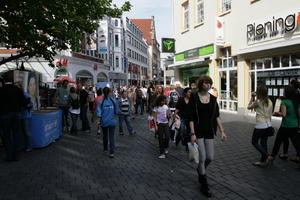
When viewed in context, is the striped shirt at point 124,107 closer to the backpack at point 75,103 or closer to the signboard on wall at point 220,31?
the backpack at point 75,103

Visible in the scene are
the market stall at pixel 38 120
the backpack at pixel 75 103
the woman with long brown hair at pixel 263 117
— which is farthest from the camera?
the backpack at pixel 75 103

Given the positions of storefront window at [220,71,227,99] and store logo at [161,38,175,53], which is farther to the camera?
store logo at [161,38,175,53]

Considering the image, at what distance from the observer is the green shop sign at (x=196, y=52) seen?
610 inches

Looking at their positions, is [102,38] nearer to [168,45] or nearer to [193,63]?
[168,45]

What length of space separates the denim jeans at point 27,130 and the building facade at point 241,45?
968cm

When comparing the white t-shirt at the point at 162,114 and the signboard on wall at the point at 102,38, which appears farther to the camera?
the signboard on wall at the point at 102,38

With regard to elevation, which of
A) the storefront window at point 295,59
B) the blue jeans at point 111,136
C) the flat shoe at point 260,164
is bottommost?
the flat shoe at point 260,164

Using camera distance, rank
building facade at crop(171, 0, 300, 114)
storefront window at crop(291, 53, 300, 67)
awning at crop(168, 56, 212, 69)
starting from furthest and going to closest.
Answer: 1. awning at crop(168, 56, 212, 69)
2. building facade at crop(171, 0, 300, 114)
3. storefront window at crop(291, 53, 300, 67)

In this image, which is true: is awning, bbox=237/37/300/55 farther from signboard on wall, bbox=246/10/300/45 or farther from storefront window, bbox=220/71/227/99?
storefront window, bbox=220/71/227/99

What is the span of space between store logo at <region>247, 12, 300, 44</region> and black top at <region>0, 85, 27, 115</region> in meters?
9.82

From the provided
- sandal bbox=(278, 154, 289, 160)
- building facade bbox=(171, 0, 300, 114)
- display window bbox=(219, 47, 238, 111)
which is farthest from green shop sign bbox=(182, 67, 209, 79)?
sandal bbox=(278, 154, 289, 160)

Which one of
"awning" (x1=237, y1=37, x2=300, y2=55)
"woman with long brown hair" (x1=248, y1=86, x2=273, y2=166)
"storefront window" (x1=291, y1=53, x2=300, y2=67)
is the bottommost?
"woman with long brown hair" (x1=248, y1=86, x2=273, y2=166)

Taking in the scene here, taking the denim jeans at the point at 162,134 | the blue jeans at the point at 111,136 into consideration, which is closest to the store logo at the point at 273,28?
the denim jeans at the point at 162,134

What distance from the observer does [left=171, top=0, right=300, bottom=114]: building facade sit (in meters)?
10.5
